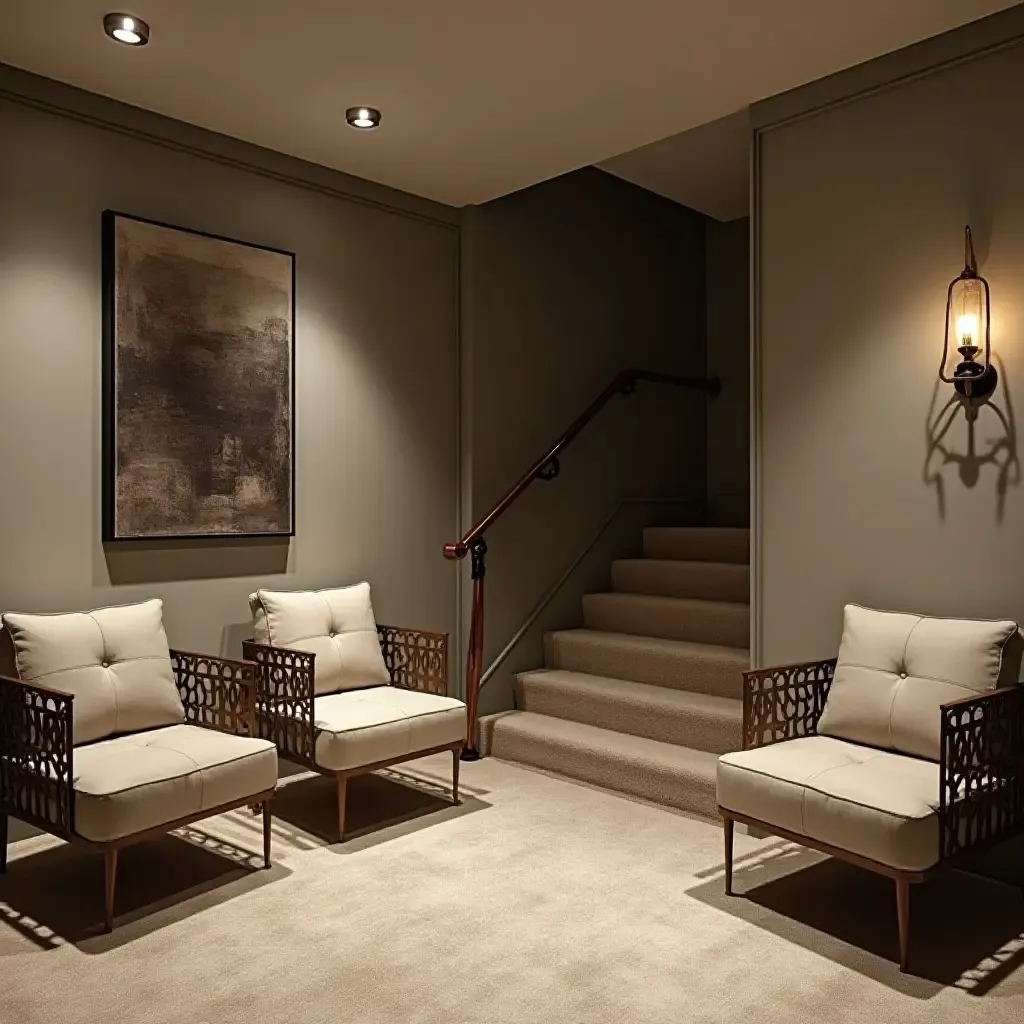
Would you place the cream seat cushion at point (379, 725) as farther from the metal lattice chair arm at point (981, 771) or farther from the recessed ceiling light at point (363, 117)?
the recessed ceiling light at point (363, 117)

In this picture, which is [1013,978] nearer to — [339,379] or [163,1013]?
[163,1013]

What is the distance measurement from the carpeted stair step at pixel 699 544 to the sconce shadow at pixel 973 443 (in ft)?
5.98

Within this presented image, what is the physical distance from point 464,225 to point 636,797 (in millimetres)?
2914

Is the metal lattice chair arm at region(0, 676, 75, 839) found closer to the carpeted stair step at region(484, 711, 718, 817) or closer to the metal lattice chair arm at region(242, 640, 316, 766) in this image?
the metal lattice chair arm at region(242, 640, 316, 766)

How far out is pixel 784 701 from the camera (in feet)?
10.7

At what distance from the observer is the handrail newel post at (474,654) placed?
4.54m

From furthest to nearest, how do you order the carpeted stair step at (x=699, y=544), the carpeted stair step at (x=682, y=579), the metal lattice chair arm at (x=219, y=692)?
the carpeted stair step at (x=699, y=544)
the carpeted stair step at (x=682, y=579)
the metal lattice chair arm at (x=219, y=692)

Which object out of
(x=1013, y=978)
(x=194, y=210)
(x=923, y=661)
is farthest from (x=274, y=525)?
(x=1013, y=978)

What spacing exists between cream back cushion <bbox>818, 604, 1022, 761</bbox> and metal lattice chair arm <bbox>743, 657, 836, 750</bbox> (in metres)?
0.12

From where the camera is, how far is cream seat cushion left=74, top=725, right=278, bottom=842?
2.68m

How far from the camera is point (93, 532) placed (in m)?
3.55

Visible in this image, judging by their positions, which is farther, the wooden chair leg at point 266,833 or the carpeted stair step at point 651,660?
the carpeted stair step at point 651,660

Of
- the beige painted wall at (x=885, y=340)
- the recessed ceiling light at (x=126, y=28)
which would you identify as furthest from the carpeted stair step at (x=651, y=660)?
the recessed ceiling light at (x=126, y=28)

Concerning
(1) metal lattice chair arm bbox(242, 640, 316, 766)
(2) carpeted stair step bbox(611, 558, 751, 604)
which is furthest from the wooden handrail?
(1) metal lattice chair arm bbox(242, 640, 316, 766)
